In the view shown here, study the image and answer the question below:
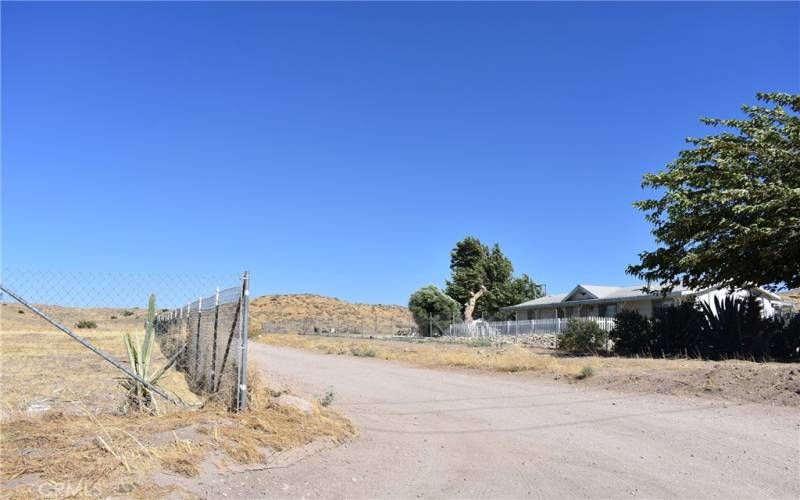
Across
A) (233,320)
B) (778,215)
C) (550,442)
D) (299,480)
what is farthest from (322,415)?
(778,215)

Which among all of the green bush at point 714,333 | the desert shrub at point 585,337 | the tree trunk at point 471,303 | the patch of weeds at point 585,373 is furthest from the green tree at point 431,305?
the patch of weeds at point 585,373

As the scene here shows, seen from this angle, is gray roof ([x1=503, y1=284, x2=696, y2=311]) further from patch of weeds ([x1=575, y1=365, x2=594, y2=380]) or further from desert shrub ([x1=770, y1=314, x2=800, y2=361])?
patch of weeds ([x1=575, y1=365, x2=594, y2=380])

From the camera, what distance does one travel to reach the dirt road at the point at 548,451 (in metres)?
5.84

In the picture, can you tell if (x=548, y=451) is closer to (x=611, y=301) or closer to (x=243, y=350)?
(x=243, y=350)

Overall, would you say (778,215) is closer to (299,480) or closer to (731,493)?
(731,493)

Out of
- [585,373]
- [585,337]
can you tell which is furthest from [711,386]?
[585,337]

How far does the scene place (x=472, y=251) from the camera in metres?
60.6

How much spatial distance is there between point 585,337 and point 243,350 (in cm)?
1865

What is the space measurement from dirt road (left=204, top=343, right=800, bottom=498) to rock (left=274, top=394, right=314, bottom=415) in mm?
897

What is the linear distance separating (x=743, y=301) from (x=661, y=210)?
415 centimetres

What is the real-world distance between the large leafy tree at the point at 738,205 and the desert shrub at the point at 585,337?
11.7ft

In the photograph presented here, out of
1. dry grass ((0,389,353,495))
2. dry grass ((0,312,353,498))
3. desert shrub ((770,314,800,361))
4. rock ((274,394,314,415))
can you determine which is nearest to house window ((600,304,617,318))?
desert shrub ((770,314,800,361))

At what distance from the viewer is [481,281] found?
59750mm

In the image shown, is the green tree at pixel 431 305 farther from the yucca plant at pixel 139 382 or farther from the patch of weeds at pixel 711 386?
the yucca plant at pixel 139 382
